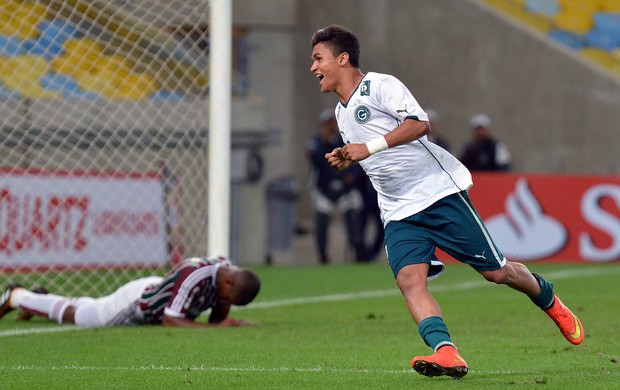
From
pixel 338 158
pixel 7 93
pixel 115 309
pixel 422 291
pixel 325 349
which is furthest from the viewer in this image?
pixel 7 93

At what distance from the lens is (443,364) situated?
236 inches

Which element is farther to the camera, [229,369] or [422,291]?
[229,369]

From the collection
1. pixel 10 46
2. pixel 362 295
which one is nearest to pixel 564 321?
pixel 362 295

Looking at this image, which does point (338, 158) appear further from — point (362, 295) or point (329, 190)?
point (329, 190)

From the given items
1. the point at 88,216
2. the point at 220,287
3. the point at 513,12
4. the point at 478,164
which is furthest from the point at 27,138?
the point at 513,12

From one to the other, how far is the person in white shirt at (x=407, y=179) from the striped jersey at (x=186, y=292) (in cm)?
256

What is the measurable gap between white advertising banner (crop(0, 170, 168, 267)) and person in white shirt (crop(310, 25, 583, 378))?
25.7 feet

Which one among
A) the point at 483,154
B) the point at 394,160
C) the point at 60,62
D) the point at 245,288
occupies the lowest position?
the point at 483,154

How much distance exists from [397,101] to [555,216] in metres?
11.7

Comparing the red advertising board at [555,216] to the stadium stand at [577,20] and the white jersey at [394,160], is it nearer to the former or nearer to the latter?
the stadium stand at [577,20]

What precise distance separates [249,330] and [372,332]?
85 centimetres

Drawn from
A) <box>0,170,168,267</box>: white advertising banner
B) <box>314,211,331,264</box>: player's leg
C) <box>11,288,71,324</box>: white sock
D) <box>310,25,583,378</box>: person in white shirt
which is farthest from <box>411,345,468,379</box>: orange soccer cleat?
<box>314,211,331,264</box>: player's leg

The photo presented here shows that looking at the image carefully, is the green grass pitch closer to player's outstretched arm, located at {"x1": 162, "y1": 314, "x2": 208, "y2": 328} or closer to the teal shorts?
player's outstretched arm, located at {"x1": 162, "y1": 314, "x2": 208, "y2": 328}

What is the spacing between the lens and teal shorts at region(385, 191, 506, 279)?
6.46m
